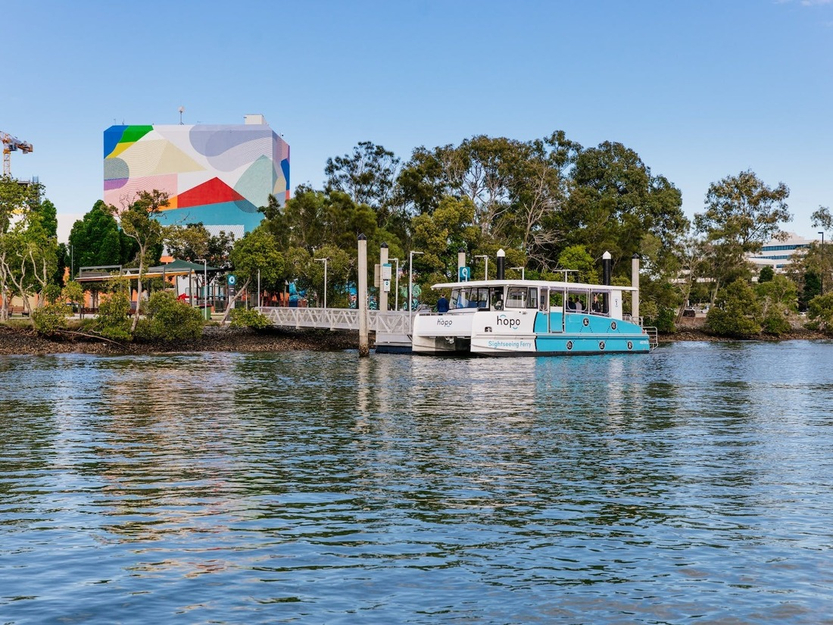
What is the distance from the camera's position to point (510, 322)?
51.5 meters

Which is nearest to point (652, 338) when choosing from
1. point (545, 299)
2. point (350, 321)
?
point (545, 299)

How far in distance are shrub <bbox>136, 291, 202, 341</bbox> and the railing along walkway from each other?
774cm

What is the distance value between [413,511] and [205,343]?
47571 mm

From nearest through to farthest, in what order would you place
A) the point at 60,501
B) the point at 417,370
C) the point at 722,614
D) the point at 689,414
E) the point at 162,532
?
the point at 722,614 < the point at 162,532 < the point at 60,501 < the point at 689,414 < the point at 417,370

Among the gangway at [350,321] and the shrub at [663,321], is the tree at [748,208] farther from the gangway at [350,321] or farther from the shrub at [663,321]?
the gangway at [350,321]

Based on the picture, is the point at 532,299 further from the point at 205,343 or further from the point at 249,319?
the point at 249,319

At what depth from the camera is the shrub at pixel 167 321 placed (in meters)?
57.2

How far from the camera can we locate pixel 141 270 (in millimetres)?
58781

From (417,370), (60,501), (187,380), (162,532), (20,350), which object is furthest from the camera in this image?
(20,350)

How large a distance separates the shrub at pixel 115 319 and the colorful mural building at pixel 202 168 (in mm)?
69136

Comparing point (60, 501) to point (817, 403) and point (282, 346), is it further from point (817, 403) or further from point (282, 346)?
point (282, 346)

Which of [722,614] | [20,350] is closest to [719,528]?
[722,614]

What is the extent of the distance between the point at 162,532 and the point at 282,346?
165 feet

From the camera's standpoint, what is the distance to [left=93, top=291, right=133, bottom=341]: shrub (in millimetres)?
56344
